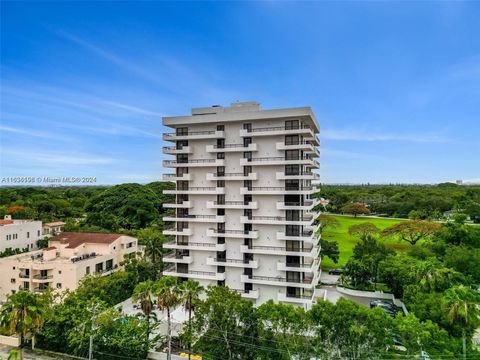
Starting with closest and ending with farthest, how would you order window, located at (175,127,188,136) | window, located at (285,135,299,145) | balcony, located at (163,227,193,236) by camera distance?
1. window, located at (285,135,299,145)
2. balcony, located at (163,227,193,236)
3. window, located at (175,127,188,136)

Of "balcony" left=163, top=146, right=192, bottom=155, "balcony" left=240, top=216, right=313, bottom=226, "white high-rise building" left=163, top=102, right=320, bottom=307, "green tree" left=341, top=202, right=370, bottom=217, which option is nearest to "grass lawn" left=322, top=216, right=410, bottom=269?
"green tree" left=341, top=202, right=370, bottom=217

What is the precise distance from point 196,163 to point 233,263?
11.9 m

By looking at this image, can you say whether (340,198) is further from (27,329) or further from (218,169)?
(27,329)

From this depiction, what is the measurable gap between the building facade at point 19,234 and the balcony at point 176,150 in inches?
1239

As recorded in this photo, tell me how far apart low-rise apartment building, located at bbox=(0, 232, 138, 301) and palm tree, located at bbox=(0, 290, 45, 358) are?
12861mm

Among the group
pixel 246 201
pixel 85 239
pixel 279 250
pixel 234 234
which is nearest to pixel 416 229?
pixel 279 250

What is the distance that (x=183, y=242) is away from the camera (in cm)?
3922

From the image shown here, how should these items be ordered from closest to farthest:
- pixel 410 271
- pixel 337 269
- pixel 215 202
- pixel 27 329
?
pixel 27 329 < pixel 410 271 < pixel 215 202 < pixel 337 269

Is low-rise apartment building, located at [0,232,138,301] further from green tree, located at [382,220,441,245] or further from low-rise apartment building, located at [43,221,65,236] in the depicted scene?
green tree, located at [382,220,441,245]

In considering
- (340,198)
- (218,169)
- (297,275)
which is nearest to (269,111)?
(218,169)

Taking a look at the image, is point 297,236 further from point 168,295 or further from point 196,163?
point 168,295

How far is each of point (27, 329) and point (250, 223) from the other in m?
21.4

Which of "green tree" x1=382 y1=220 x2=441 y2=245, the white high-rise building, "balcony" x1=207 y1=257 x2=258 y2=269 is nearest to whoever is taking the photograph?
the white high-rise building

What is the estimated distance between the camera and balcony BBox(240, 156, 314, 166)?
113 ft
